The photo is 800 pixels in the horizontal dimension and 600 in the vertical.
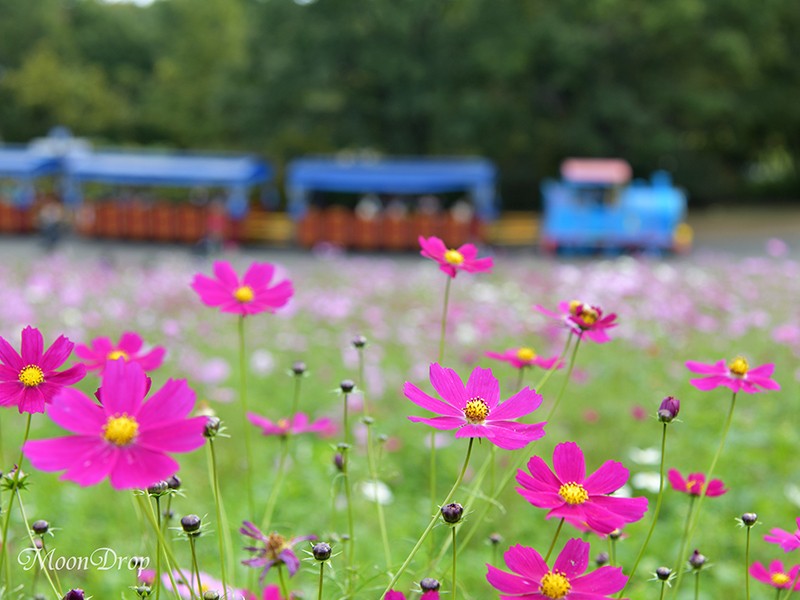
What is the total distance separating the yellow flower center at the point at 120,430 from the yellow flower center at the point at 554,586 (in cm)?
33

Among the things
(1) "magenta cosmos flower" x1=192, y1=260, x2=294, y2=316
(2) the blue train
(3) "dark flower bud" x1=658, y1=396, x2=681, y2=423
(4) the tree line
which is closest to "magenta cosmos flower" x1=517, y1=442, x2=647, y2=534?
(3) "dark flower bud" x1=658, y1=396, x2=681, y2=423

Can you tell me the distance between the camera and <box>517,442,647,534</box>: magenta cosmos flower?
69 cm

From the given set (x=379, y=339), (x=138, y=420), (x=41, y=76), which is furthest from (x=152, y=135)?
(x=138, y=420)

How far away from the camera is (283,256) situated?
45.9 ft

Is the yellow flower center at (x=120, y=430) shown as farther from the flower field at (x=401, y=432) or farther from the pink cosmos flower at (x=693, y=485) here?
the pink cosmos flower at (x=693, y=485)

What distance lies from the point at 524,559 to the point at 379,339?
4551mm

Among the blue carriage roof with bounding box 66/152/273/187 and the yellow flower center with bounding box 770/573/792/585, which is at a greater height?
the yellow flower center with bounding box 770/573/792/585

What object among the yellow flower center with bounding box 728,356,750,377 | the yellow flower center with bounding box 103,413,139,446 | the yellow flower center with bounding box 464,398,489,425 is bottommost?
the yellow flower center with bounding box 728,356,750,377

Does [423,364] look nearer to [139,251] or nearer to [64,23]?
[139,251]

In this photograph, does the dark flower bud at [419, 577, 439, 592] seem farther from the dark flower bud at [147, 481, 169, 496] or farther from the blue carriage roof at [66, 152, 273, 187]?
the blue carriage roof at [66, 152, 273, 187]

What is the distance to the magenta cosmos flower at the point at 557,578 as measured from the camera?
26.3 inches

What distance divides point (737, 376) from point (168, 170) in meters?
15.3

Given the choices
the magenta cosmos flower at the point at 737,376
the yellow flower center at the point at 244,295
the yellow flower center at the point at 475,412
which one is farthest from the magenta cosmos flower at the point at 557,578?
the yellow flower center at the point at 244,295


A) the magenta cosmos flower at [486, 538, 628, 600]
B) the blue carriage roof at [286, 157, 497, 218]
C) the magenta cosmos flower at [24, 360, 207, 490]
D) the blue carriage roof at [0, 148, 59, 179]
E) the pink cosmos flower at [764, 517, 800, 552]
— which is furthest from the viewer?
the blue carriage roof at [0, 148, 59, 179]
